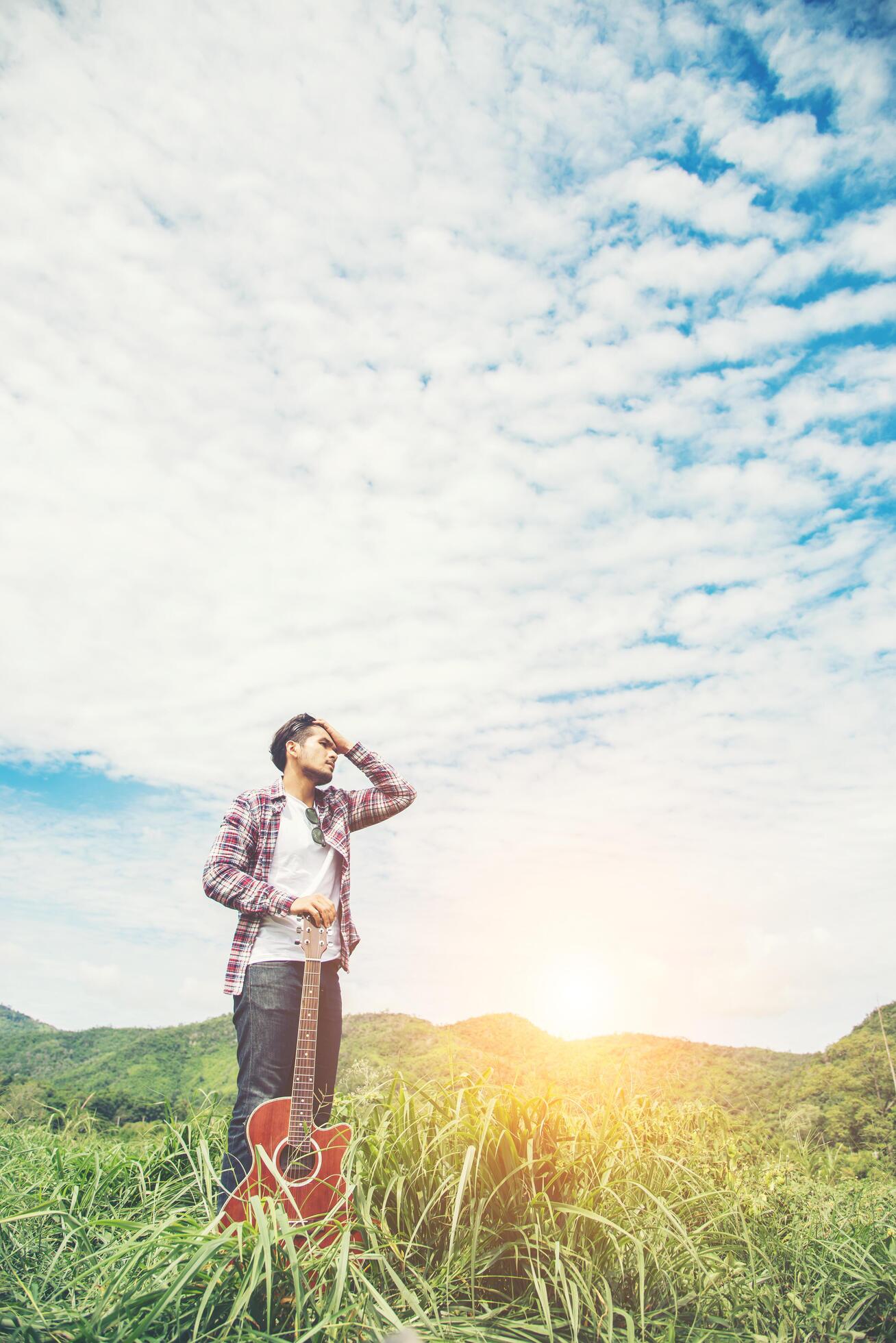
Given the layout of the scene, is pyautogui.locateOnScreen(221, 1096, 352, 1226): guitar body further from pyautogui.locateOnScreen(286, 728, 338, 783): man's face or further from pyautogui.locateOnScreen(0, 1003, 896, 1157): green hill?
pyautogui.locateOnScreen(286, 728, 338, 783): man's face

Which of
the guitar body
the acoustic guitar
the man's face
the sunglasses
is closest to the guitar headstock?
the acoustic guitar

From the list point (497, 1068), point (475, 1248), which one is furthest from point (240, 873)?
point (475, 1248)

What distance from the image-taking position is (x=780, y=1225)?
10.3 feet

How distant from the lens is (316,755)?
3920 mm

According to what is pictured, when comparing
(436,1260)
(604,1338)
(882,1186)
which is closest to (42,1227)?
(436,1260)

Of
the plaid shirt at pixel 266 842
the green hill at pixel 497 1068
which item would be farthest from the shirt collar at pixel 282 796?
the green hill at pixel 497 1068

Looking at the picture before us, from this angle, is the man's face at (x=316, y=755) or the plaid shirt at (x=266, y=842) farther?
the man's face at (x=316, y=755)

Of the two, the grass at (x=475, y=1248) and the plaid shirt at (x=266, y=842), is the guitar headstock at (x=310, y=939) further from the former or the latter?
the grass at (x=475, y=1248)

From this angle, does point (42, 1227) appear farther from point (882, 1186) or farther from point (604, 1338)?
point (882, 1186)

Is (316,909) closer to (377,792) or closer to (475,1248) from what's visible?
(377,792)

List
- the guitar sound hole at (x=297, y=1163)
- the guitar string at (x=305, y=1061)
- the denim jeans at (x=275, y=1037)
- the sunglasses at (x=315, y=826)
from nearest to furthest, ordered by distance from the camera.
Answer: the guitar sound hole at (x=297, y=1163) < the guitar string at (x=305, y=1061) < the denim jeans at (x=275, y=1037) < the sunglasses at (x=315, y=826)

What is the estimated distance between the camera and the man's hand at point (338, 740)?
404 centimetres

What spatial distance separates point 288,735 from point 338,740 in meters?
0.28

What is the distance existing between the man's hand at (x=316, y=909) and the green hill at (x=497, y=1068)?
0.71 metres
